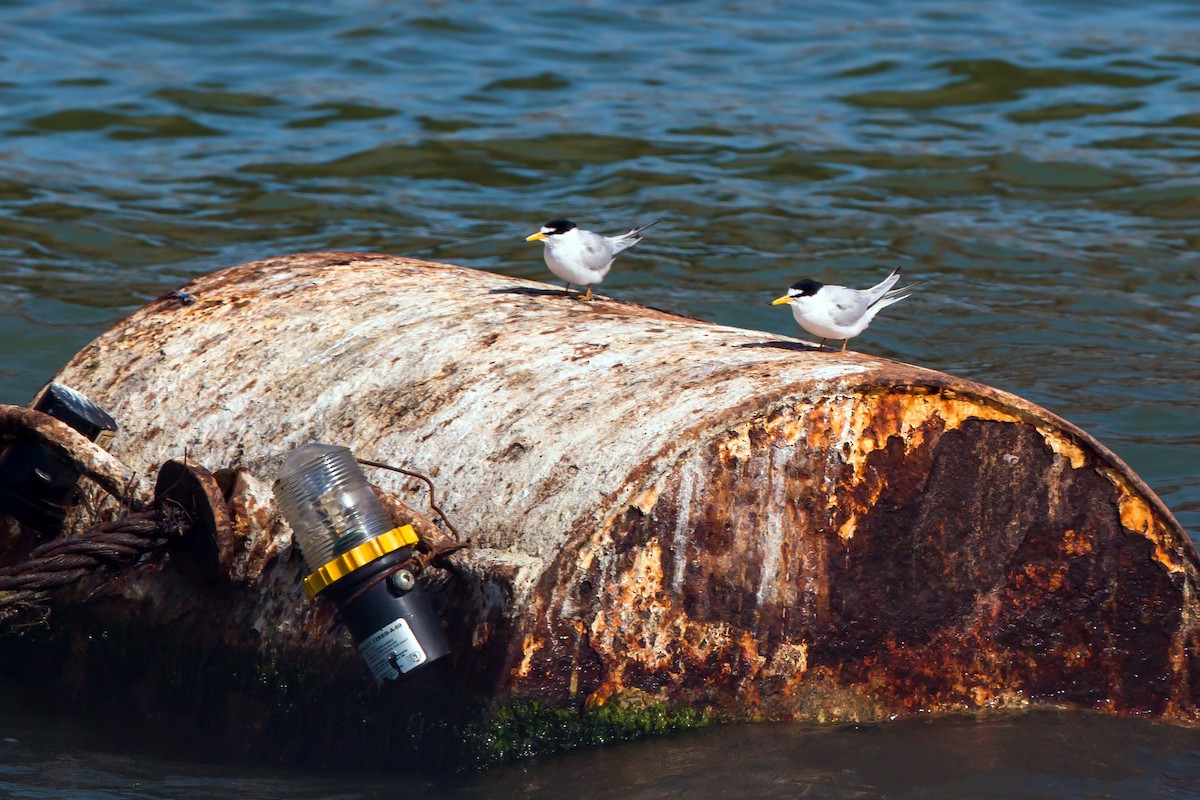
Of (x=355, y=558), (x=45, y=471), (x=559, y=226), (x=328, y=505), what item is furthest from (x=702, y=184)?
(x=355, y=558)

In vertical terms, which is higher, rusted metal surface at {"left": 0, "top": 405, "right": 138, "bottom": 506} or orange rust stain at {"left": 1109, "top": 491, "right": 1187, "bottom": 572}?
rusted metal surface at {"left": 0, "top": 405, "right": 138, "bottom": 506}

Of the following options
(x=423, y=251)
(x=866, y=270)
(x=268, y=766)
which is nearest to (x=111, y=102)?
(x=423, y=251)

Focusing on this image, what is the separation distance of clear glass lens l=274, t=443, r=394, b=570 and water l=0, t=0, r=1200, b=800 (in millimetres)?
700

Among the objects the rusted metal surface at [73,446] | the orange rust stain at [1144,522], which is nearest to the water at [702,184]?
the orange rust stain at [1144,522]

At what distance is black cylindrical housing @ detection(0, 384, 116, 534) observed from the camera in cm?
463

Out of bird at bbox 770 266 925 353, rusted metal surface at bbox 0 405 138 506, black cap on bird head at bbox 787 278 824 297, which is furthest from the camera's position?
black cap on bird head at bbox 787 278 824 297

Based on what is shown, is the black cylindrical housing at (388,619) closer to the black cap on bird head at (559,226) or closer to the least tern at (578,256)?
the least tern at (578,256)

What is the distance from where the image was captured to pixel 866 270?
1107 centimetres

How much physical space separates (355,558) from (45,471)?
1.26 meters

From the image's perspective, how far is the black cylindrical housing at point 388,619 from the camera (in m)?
3.89

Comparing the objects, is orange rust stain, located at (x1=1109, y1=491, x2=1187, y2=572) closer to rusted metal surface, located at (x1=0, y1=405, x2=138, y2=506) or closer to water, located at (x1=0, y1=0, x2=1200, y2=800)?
water, located at (x1=0, y1=0, x2=1200, y2=800)

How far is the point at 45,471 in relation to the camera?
4.63m

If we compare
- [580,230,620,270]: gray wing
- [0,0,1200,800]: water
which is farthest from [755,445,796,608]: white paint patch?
[580,230,620,270]: gray wing

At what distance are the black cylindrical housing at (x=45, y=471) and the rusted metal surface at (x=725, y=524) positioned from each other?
0.98ft
